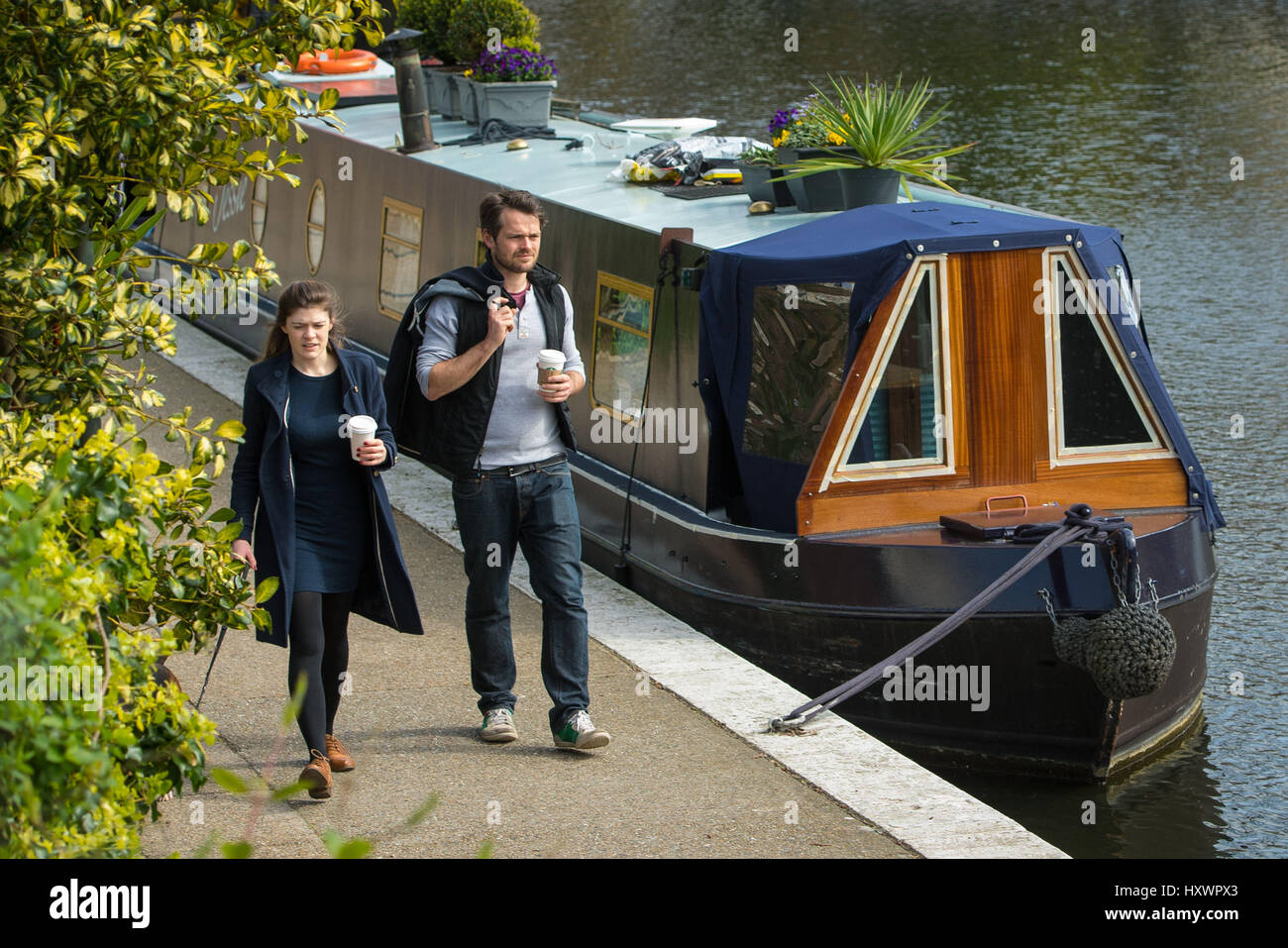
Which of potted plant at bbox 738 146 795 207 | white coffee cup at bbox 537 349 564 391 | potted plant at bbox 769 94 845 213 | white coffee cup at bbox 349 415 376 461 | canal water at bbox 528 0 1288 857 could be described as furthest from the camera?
potted plant at bbox 738 146 795 207

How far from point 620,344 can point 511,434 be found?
356 cm

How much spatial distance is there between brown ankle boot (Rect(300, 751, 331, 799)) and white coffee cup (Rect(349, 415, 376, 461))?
1004 mm

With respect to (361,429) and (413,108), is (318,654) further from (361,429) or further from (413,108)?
(413,108)

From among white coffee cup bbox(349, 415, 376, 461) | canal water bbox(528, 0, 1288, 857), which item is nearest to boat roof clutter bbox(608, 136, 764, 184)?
canal water bbox(528, 0, 1288, 857)

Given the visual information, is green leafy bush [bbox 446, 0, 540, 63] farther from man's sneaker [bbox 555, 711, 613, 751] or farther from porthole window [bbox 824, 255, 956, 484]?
man's sneaker [bbox 555, 711, 613, 751]

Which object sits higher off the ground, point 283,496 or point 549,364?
point 549,364

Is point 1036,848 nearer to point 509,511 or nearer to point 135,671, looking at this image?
point 509,511

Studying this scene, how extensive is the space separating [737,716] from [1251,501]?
6.74 metres

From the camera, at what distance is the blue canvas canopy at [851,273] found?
7340 millimetres

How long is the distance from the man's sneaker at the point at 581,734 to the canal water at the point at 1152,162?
8.64ft

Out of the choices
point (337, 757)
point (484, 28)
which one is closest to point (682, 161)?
point (484, 28)

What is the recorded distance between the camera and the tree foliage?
352 cm

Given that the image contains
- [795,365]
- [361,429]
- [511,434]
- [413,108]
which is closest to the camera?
[361,429]

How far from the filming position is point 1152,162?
2106 cm
